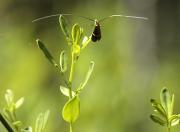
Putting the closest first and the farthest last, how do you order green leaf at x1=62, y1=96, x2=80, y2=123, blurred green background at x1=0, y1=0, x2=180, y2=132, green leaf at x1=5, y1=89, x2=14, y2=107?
1. green leaf at x1=62, y1=96, x2=80, y2=123
2. green leaf at x1=5, y1=89, x2=14, y2=107
3. blurred green background at x1=0, y1=0, x2=180, y2=132

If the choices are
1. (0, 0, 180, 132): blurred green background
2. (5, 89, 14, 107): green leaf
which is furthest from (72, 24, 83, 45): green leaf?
(0, 0, 180, 132): blurred green background

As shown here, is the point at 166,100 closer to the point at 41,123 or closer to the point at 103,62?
the point at 41,123

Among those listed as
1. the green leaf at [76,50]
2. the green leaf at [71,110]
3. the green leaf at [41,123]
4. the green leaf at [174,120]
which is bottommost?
the green leaf at [174,120]

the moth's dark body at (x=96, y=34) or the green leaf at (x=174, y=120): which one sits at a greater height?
the moth's dark body at (x=96, y=34)

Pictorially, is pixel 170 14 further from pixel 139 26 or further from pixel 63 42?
pixel 63 42

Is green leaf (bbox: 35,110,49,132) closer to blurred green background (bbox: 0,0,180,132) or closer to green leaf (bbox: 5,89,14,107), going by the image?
green leaf (bbox: 5,89,14,107)

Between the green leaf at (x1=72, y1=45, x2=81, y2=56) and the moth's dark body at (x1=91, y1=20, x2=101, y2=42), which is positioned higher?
the moth's dark body at (x1=91, y1=20, x2=101, y2=42)

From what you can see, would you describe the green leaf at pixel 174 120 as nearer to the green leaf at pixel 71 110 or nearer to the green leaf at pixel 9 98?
the green leaf at pixel 71 110

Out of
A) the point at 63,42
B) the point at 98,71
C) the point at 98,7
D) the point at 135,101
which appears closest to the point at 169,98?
the point at 135,101

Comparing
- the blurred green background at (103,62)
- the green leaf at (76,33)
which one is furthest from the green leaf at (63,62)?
the blurred green background at (103,62)
